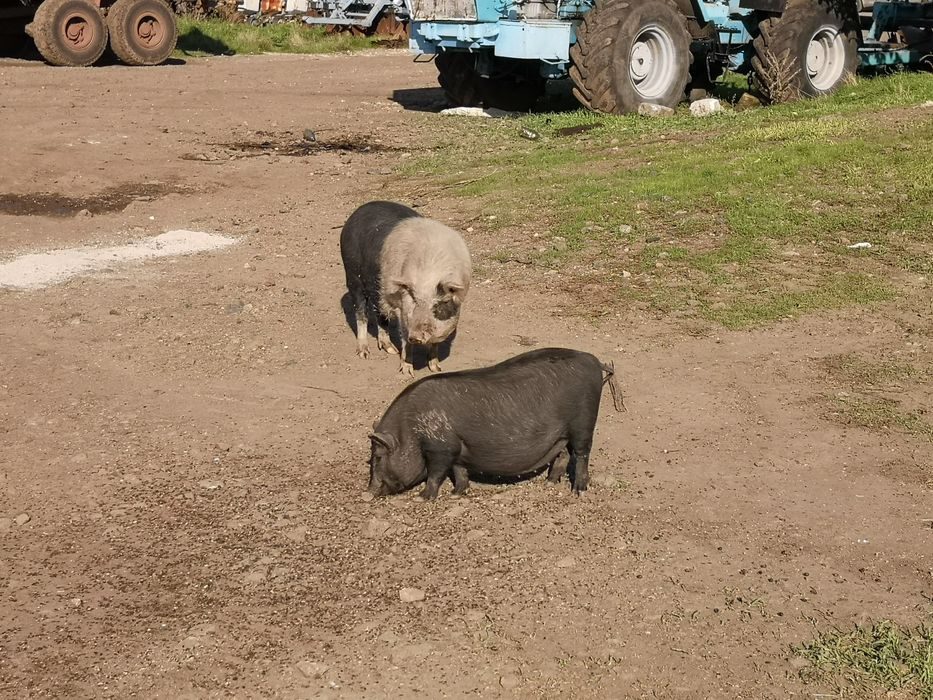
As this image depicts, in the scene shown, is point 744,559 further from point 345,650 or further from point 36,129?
point 36,129

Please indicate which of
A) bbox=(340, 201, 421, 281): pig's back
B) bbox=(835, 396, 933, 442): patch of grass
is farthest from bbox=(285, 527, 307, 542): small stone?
bbox=(835, 396, 933, 442): patch of grass

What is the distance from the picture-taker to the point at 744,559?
202 inches

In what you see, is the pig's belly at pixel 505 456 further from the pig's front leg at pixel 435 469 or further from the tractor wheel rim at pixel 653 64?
the tractor wheel rim at pixel 653 64

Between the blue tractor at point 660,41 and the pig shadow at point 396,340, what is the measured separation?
24.4 feet

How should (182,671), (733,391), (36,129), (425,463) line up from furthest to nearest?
(36,129)
(733,391)
(425,463)
(182,671)

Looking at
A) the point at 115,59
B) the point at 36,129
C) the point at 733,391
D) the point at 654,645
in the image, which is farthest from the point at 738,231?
the point at 115,59

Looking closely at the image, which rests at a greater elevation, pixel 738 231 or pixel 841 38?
pixel 841 38

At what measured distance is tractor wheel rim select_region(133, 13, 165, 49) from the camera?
Answer: 22672 mm

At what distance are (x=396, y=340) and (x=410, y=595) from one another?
11.5 ft

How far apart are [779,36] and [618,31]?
7.30ft

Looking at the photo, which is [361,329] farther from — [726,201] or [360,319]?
[726,201]

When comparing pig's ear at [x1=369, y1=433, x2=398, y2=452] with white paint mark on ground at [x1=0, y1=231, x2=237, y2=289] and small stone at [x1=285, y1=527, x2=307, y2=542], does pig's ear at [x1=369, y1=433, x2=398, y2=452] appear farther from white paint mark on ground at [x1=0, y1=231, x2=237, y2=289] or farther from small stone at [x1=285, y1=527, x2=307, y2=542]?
white paint mark on ground at [x1=0, y1=231, x2=237, y2=289]

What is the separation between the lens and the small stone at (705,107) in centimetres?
1548

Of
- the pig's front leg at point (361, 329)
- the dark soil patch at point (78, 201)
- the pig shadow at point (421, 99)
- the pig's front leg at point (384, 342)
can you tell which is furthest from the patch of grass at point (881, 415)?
the pig shadow at point (421, 99)
